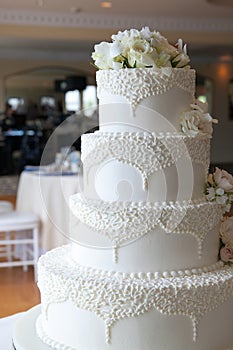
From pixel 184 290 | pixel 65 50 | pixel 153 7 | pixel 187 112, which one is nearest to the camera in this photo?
pixel 184 290

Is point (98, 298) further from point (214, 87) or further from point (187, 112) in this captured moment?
point (214, 87)

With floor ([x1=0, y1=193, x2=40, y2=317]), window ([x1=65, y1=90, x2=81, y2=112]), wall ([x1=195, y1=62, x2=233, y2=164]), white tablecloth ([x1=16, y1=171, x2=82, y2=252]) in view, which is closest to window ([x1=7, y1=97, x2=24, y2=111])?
window ([x1=65, y1=90, x2=81, y2=112])

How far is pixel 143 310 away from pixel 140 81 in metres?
0.83

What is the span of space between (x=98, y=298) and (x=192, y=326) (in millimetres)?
358

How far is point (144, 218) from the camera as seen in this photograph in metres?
2.09

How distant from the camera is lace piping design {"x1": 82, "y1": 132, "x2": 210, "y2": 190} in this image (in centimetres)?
211

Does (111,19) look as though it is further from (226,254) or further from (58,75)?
(226,254)

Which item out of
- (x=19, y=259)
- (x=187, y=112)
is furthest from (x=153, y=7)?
(x=187, y=112)

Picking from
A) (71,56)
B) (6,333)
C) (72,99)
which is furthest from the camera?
(72,99)

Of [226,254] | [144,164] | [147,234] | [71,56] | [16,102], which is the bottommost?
[226,254]

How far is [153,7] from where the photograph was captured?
7965 mm

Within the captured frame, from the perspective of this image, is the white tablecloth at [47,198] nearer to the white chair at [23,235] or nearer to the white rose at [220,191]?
the white chair at [23,235]

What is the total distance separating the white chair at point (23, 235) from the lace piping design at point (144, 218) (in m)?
3.11

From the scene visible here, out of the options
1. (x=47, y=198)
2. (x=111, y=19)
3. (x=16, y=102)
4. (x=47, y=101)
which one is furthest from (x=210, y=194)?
(x=47, y=101)
